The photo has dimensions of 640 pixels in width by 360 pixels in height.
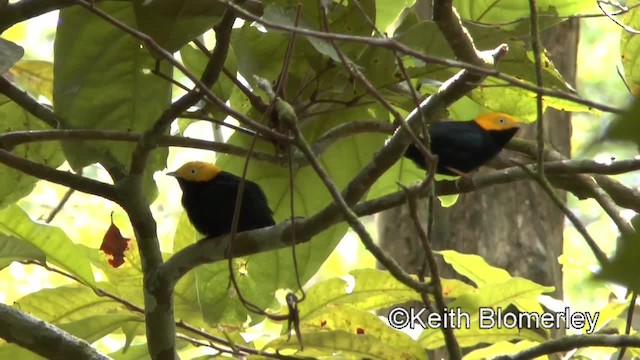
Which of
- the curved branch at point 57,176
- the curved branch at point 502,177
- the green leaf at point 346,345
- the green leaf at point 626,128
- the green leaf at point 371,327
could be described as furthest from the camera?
the green leaf at point 371,327

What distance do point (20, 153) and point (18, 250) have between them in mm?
582

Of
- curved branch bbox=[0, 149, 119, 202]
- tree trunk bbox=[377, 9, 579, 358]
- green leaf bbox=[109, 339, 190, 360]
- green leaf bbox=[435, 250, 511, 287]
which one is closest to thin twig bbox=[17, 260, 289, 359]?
green leaf bbox=[109, 339, 190, 360]

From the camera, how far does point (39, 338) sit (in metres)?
1.98

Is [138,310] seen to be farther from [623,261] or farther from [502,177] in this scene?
[623,261]

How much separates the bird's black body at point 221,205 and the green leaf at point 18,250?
2.05ft

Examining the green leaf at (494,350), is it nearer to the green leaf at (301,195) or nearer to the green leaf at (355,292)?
the green leaf at (355,292)

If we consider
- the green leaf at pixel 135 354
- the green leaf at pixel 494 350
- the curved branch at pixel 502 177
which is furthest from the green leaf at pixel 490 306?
the green leaf at pixel 135 354

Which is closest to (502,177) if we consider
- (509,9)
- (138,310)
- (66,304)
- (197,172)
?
(509,9)

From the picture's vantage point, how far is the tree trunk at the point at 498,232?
14.1 feet

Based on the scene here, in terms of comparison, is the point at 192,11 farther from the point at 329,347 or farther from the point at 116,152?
the point at 329,347

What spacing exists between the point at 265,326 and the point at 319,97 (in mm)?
2644

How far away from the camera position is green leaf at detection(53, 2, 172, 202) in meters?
2.36

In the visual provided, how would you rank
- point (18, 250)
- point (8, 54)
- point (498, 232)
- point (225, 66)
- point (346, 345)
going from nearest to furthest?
1. point (8, 54)
2. point (18, 250)
3. point (346, 345)
4. point (225, 66)
5. point (498, 232)

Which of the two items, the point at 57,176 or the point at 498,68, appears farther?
the point at 498,68
